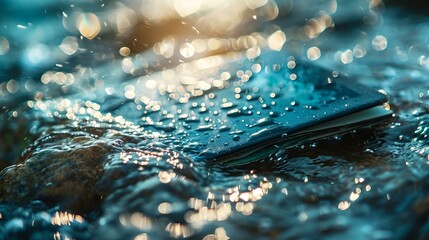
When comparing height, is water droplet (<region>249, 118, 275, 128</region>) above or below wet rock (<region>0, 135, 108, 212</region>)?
above

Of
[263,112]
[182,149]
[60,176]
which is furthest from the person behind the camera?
[263,112]

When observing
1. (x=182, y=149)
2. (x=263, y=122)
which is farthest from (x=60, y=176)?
(x=263, y=122)

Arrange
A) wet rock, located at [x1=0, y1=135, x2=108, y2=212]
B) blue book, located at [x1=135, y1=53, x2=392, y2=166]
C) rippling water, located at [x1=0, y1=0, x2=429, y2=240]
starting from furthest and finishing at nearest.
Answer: blue book, located at [x1=135, y1=53, x2=392, y2=166]
wet rock, located at [x1=0, y1=135, x2=108, y2=212]
rippling water, located at [x1=0, y1=0, x2=429, y2=240]

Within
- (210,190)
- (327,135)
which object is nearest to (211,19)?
(327,135)

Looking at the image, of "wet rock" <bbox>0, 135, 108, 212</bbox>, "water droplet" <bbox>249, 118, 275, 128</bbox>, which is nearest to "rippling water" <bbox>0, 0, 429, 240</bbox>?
"wet rock" <bbox>0, 135, 108, 212</bbox>

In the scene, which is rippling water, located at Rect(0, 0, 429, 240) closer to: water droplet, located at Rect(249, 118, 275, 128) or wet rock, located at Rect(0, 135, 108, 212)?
wet rock, located at Rect(0, 135, 108, 212)

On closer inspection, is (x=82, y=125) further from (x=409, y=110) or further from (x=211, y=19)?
(x=211, y=19)

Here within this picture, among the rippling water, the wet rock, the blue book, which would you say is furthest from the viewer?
the blue book

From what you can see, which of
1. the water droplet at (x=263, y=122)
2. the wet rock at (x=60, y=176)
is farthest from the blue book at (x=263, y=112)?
the wet rock at (x=60, y=176)

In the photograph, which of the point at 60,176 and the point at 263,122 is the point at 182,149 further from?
the point at 60,176
